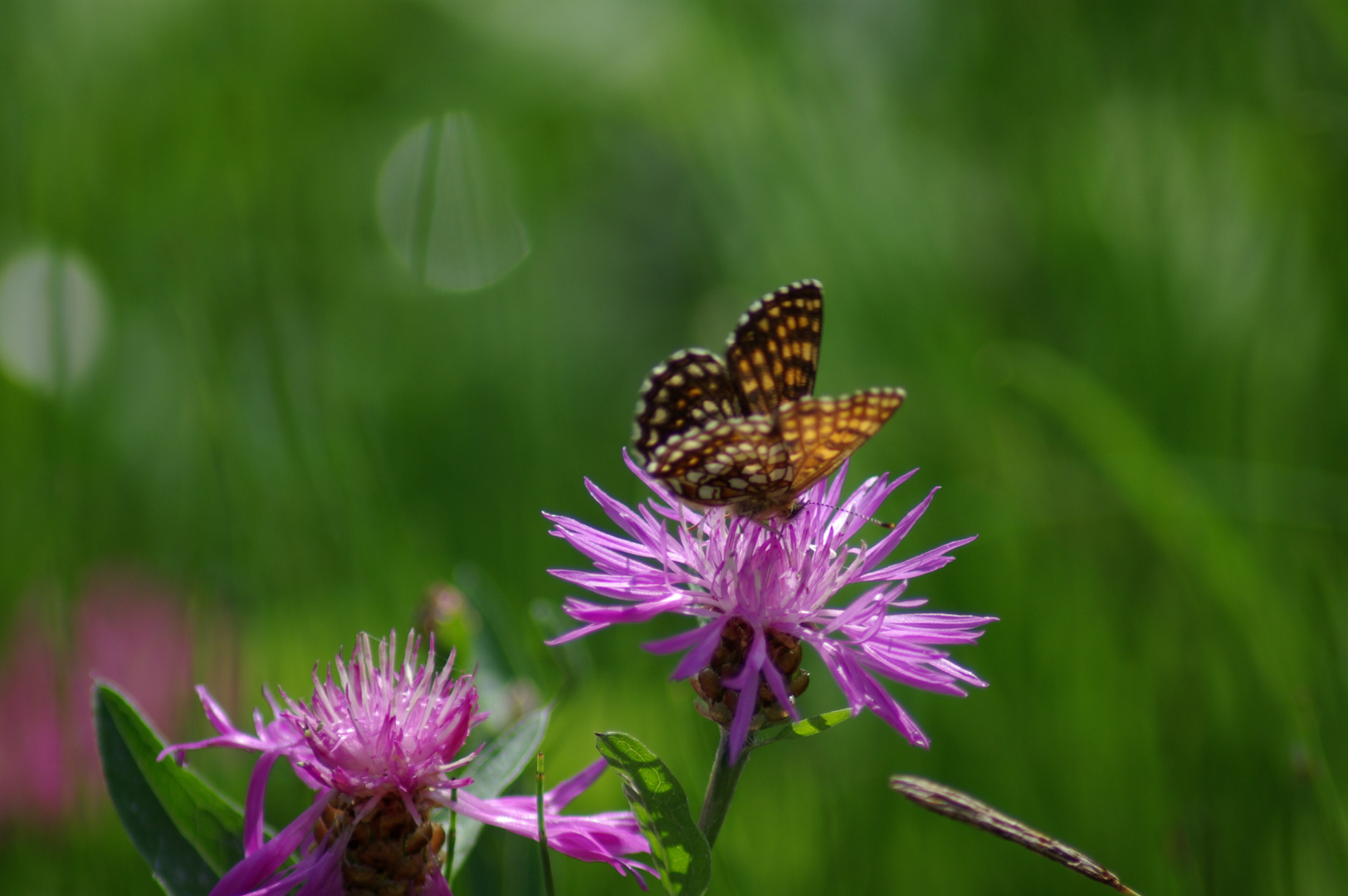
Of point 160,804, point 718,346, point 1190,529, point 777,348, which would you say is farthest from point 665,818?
point 718,346

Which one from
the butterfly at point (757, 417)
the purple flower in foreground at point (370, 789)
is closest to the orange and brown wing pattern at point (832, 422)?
the butterfly at point (757, 417)

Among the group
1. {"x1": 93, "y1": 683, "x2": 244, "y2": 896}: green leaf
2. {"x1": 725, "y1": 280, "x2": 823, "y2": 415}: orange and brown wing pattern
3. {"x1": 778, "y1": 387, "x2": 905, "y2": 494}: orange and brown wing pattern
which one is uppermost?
{"x1": 725, "y1": 280, "x2": 823, "y2": 415}: orange and brown wing pattern

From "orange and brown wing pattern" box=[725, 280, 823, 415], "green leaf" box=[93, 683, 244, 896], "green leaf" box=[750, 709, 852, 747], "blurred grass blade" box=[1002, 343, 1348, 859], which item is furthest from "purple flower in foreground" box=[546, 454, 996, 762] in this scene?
"blurred grass blade" box=[1002, 343, 1348, 859]

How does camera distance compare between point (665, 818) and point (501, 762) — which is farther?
point (501, 762)

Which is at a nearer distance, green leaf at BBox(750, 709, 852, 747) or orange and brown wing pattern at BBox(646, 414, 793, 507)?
green leaf at BBox(750, 709, 852, 747)

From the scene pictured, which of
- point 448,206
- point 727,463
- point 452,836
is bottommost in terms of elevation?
point 452,836

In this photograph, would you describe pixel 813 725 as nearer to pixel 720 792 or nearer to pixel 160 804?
pixel 720 792

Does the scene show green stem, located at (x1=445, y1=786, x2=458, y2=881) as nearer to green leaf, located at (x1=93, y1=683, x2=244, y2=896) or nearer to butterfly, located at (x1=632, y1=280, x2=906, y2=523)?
green leaf, located at (x1=93, y1=683, x2=244, y2=896)
